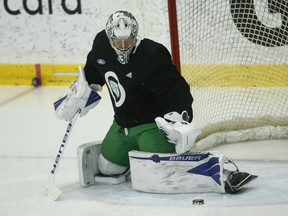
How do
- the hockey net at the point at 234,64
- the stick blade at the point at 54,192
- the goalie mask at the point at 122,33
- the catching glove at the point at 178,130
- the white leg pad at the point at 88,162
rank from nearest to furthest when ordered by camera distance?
1. the catching glove at the point at 178,130
2. the goalie mask at the point at 122,33
3. the stick blade at the point at 54,192
4. the white leg pad at the point at 88,162
5. the hockey net at the point at 234,64

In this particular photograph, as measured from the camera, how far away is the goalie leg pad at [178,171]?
3.51m

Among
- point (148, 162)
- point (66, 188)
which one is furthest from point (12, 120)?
point (148, 162)

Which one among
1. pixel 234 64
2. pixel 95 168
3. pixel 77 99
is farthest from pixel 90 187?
pixel 234 64

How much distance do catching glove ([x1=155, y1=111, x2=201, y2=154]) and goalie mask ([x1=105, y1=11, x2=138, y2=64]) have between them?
1.06ft

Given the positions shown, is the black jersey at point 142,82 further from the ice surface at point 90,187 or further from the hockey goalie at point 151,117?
the ice surface at point 90,187

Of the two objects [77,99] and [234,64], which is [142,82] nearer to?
[77,99]

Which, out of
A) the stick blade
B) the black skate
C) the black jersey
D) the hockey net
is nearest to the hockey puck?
the black skate

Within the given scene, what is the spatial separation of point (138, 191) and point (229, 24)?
108cm

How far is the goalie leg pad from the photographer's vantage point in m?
3.51

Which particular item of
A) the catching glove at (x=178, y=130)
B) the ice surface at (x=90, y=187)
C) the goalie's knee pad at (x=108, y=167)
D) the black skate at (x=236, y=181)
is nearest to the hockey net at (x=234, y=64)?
the ice surface at (x=90, y=187)

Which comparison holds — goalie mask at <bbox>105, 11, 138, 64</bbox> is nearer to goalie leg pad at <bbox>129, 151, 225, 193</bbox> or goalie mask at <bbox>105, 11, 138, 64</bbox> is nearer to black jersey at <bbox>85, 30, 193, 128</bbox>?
black jersey at <bbox>85, 30, 193, 128</bbox>

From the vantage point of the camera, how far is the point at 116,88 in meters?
3.65

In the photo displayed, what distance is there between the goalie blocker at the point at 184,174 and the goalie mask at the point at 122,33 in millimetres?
432

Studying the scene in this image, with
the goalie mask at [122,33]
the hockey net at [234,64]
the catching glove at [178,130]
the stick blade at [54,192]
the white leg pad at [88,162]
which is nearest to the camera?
the catching glove at [178,130]
